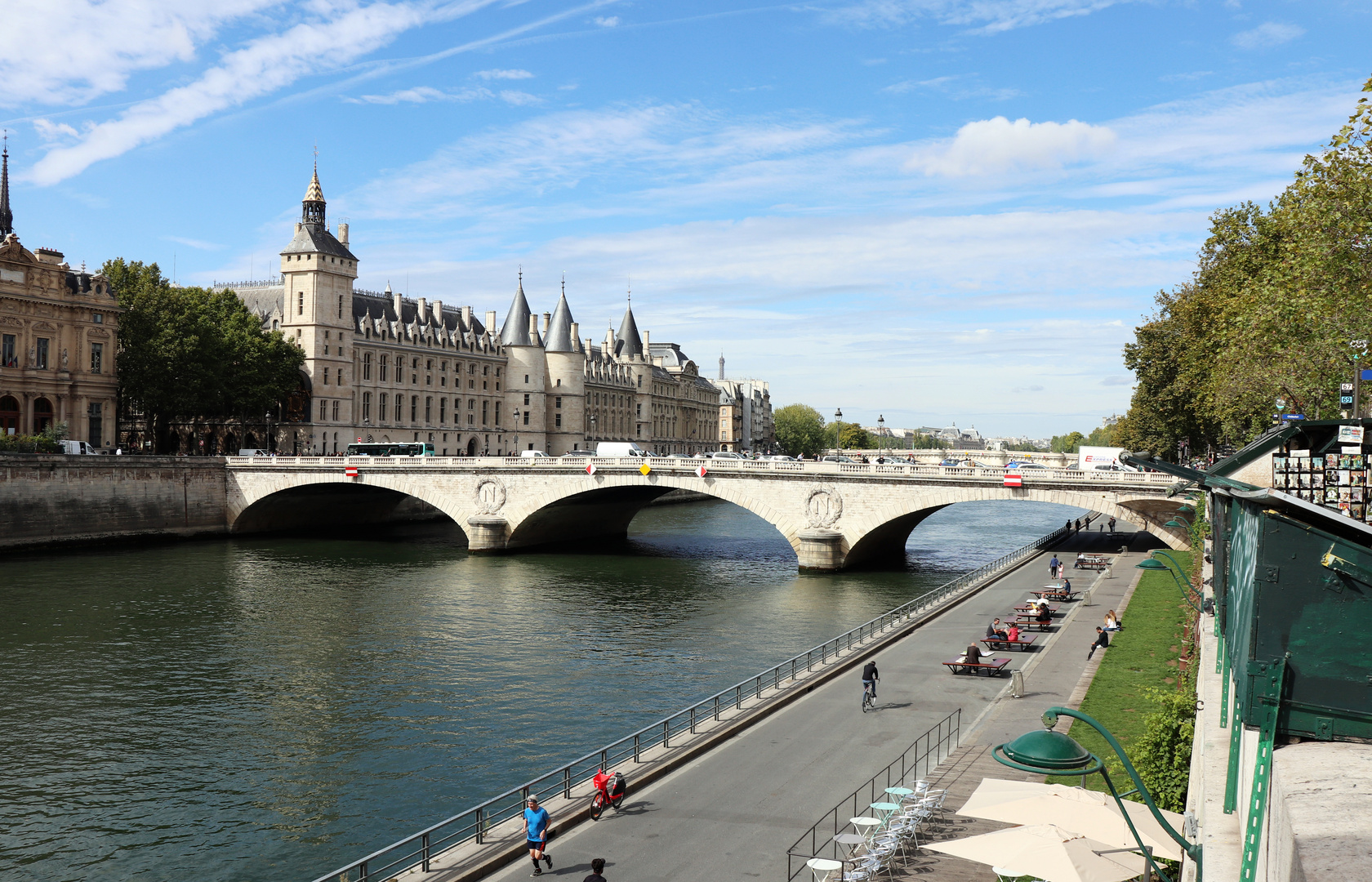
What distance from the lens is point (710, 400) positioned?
197875mm

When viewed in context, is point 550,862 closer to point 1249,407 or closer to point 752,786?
point 752,786

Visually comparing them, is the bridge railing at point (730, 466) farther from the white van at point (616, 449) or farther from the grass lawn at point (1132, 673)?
the grass lawn at point (1132, 673)

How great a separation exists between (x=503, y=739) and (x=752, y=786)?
936 cm

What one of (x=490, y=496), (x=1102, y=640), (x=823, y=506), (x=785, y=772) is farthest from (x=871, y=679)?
(x=490, y=496)

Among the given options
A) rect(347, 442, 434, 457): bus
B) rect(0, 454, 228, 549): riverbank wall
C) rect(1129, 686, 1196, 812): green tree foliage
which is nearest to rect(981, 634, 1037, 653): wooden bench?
rect(1129, 686, 1196, 812): green tree foliage

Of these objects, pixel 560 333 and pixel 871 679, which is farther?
pixel 560 333

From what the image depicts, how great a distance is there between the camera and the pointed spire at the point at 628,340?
16550 centimetres

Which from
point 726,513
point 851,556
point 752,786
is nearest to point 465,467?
point 851,556

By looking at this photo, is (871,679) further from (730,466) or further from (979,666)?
(730,466)

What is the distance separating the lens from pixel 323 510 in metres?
82.6

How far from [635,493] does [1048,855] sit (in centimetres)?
6009

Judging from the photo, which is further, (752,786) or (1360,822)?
(752,786)

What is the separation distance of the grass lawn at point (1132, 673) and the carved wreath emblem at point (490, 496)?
3944cm

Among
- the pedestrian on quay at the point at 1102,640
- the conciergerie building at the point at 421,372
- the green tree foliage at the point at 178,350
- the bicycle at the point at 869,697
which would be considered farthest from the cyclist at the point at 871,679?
the conciergerie building at the point at 421,372
